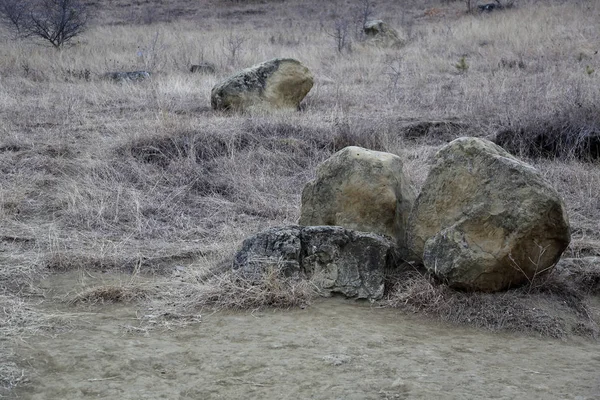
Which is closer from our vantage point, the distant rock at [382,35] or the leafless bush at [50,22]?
the distant rock at [382,35]

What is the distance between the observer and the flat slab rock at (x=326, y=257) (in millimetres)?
4570

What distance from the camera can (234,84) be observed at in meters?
10.1

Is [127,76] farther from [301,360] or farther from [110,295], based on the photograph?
[301,360]

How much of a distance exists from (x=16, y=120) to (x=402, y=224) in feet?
20.7

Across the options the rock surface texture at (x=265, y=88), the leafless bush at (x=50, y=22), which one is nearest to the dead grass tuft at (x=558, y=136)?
the rock surface texture at (x=265, y=88)

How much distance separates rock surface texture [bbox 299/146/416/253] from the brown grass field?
1.95 feet

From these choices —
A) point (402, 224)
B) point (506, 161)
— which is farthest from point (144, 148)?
point (506, 161)

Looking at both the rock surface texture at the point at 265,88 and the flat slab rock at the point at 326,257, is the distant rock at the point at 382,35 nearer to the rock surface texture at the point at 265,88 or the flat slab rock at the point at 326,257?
the rock surface texture at the point at 265,88

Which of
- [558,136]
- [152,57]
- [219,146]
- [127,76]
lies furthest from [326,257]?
[152,57]

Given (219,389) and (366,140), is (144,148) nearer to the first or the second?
(366,140)

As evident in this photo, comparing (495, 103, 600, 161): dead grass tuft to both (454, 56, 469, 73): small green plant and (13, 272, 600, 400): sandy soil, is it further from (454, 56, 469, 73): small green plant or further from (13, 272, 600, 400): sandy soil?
(454, 56, 469, 73): small green plant

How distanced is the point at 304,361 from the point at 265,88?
23.0ft

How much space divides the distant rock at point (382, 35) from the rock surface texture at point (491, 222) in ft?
41.3

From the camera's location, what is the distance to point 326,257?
4.62 m
